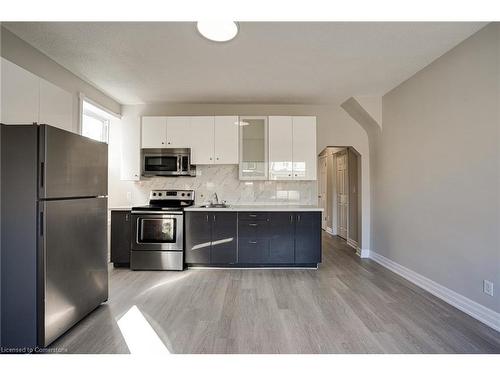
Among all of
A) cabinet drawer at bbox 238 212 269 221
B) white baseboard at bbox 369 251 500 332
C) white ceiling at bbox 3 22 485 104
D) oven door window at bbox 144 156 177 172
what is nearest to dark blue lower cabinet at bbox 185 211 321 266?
cabinet drawer at bbox 238 212 269 221

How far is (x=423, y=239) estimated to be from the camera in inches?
117

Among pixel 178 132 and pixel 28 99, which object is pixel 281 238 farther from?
pixel 28 99

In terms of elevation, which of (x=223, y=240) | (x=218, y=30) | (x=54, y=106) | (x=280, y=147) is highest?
(x=218, y=30)

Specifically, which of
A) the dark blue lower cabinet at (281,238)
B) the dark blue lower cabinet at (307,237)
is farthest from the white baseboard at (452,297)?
the dark blue lower cabinet at (281,238)

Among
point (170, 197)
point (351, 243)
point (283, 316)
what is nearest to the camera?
point (283, 316)

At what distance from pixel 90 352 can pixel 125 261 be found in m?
2.03

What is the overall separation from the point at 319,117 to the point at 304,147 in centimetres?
72

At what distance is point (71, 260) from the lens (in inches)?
79.1

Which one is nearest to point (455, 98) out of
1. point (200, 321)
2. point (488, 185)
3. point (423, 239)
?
point (488, 185)

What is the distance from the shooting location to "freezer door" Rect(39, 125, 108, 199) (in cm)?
176

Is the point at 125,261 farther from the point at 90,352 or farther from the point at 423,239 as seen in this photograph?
the point at 423,239

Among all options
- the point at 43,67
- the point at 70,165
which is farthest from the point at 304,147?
the point at 43,67

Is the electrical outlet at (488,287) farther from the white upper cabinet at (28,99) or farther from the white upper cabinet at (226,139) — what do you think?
the white upper cabinet at (28,99)

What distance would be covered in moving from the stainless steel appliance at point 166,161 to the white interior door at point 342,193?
3.38 m
